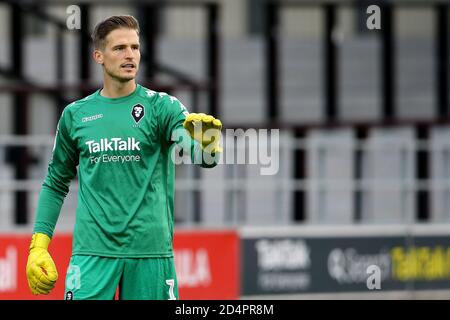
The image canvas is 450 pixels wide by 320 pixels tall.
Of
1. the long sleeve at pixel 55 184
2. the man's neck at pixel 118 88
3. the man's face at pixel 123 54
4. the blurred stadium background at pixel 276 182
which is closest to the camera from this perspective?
the man's face at pixel 123 54

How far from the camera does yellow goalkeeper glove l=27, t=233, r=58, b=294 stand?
7273 mm

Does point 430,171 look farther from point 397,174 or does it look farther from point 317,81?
point 317,81

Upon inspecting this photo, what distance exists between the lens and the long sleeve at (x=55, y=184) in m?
7.41

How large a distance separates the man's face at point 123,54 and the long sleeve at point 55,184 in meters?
0.47

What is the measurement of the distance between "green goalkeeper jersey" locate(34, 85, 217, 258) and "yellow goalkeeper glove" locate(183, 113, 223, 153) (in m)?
0.36

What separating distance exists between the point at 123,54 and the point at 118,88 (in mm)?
200

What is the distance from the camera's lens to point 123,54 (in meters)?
7.10

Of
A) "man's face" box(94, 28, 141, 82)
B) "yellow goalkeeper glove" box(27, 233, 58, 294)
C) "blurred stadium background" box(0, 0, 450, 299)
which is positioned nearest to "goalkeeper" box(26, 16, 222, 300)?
"man's face" box(94, 28, 141, 82)

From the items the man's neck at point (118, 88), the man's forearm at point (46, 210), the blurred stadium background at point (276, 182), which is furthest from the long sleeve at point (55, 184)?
the blurred stadium background at point (276, 182)

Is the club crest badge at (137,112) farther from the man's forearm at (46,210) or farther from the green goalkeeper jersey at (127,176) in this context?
the man's forearm at (46,210)

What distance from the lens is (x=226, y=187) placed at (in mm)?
14852

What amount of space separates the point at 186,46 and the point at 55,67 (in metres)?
2.37

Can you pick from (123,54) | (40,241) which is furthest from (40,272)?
(123,54)
